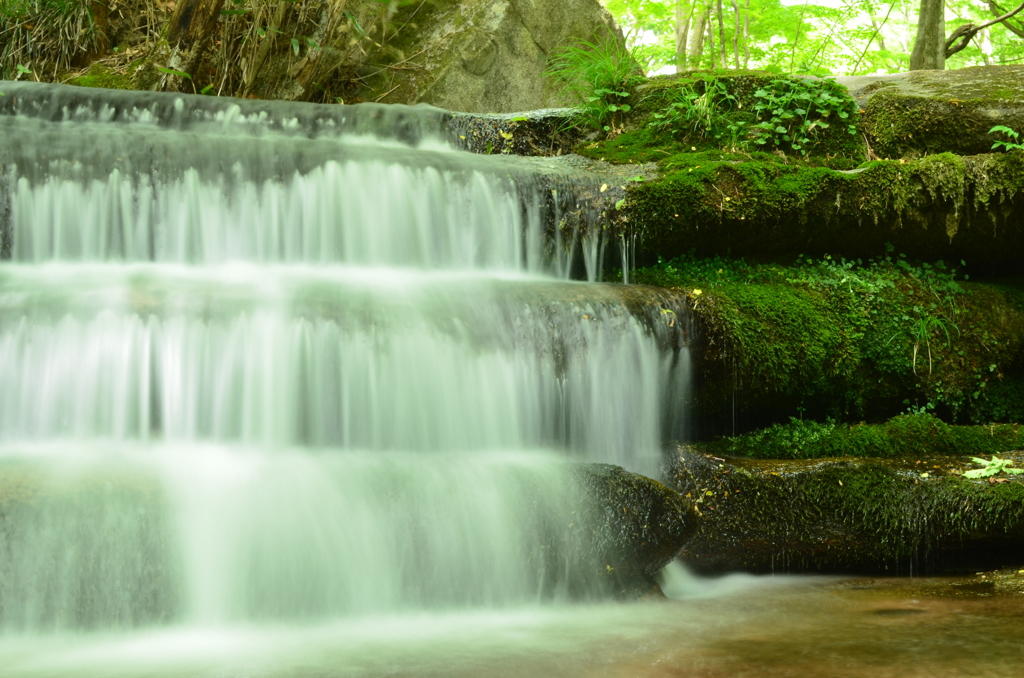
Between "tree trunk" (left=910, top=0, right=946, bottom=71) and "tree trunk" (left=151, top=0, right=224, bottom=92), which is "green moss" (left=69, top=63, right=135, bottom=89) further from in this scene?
"tree trunk" (left=910, top=0, right=946, bottom=71)

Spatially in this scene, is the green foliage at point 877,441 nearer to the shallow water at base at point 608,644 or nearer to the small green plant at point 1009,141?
the shallow water at base at point 608,644

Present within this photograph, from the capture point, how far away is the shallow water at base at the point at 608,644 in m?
2.51

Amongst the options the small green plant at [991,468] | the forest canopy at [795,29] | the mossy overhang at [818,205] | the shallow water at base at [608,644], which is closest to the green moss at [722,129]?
the mossy overhang at [818,205]

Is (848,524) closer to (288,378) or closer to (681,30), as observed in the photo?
(288,378)

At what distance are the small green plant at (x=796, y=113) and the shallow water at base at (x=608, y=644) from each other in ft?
11.6

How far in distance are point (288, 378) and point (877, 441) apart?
2986 millimetres

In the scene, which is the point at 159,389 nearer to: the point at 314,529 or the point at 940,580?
the point at 314,529

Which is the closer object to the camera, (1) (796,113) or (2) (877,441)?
(2) (877,441)

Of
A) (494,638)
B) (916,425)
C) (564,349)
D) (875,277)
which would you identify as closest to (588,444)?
(564,349)

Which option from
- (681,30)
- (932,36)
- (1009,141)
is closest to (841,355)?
(1009,141)

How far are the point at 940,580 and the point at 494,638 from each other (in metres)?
2.22

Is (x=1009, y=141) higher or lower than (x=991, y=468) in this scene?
higher

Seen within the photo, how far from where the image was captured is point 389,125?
20.5 ft

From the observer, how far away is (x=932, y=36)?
9625 millimetres
